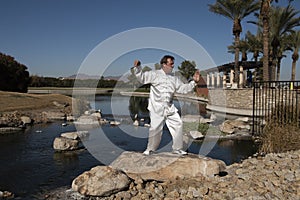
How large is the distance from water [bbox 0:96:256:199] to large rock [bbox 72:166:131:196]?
41.4 inches

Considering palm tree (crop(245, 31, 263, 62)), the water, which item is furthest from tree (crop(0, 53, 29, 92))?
palm tree (crop(245, 31, 263, 62))

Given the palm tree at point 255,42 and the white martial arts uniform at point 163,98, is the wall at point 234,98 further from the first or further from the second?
the white martial arts uniform at point 163,98

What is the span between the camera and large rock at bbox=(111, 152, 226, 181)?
4.97 meters

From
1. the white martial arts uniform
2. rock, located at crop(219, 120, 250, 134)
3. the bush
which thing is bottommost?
rock, located at crop(219, 120, 250, 134)

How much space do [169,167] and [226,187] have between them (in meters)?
1.02

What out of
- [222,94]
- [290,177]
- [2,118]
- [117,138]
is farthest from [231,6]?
[290,177]

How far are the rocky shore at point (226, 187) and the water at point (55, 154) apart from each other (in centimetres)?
86

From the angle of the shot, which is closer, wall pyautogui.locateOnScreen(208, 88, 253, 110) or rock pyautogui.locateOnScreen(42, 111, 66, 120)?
rock pyautogui.locateOnScreen(42, 111, 66, 120)

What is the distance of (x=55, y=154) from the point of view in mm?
8211

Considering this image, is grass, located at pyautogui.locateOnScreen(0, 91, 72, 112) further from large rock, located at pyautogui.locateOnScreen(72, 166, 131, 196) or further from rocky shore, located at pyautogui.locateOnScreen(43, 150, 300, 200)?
rocky shore, located at pyautogui.locateOnScreen(43, 150, 300, 200)

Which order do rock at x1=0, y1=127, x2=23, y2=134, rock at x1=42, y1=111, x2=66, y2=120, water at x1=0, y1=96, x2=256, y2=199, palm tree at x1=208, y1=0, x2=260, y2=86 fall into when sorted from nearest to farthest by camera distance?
water at x1=0, y1=96, x2=256, y2=199 → rock at x1=0, y1=127, x2=23, y2=134 → rock at x1=42, y1=111, x2=66, y2=120 → palm tree at x1=208, y1=0, x2=260, y2=86

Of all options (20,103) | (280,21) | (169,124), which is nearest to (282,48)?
(280,21)

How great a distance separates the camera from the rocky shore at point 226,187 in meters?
4.27

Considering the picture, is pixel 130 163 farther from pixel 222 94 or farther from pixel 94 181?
pixel 222 94
